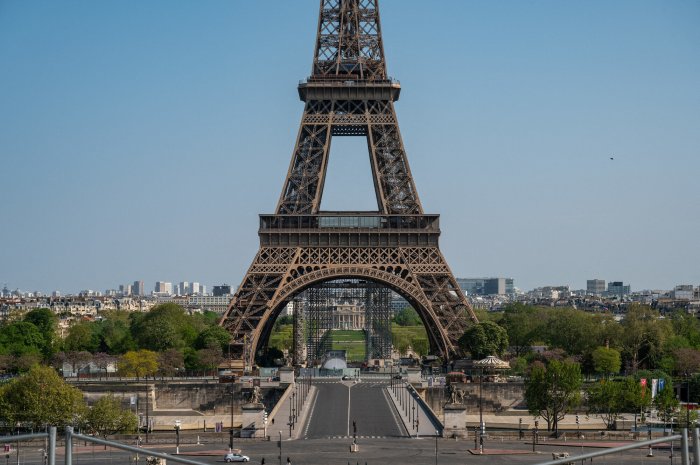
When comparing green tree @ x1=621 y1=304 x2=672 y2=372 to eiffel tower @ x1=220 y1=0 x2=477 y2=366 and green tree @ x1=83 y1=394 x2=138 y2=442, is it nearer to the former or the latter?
eiffel tower @ x1=220 y1=0 x2=477 y2=366

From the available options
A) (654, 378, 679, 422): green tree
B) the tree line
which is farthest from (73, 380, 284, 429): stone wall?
(654, 378, 679, 422): green tree

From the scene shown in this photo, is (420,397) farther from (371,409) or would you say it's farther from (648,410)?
(648,410)

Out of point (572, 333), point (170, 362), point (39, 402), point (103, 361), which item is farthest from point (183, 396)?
point (572, 333)

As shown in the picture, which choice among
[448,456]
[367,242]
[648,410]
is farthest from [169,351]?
[448,456]

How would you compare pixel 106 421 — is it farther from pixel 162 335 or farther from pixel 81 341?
pixel 81 341

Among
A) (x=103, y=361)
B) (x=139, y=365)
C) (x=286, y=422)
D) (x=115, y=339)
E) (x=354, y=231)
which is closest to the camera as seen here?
(x=286, y=422)
